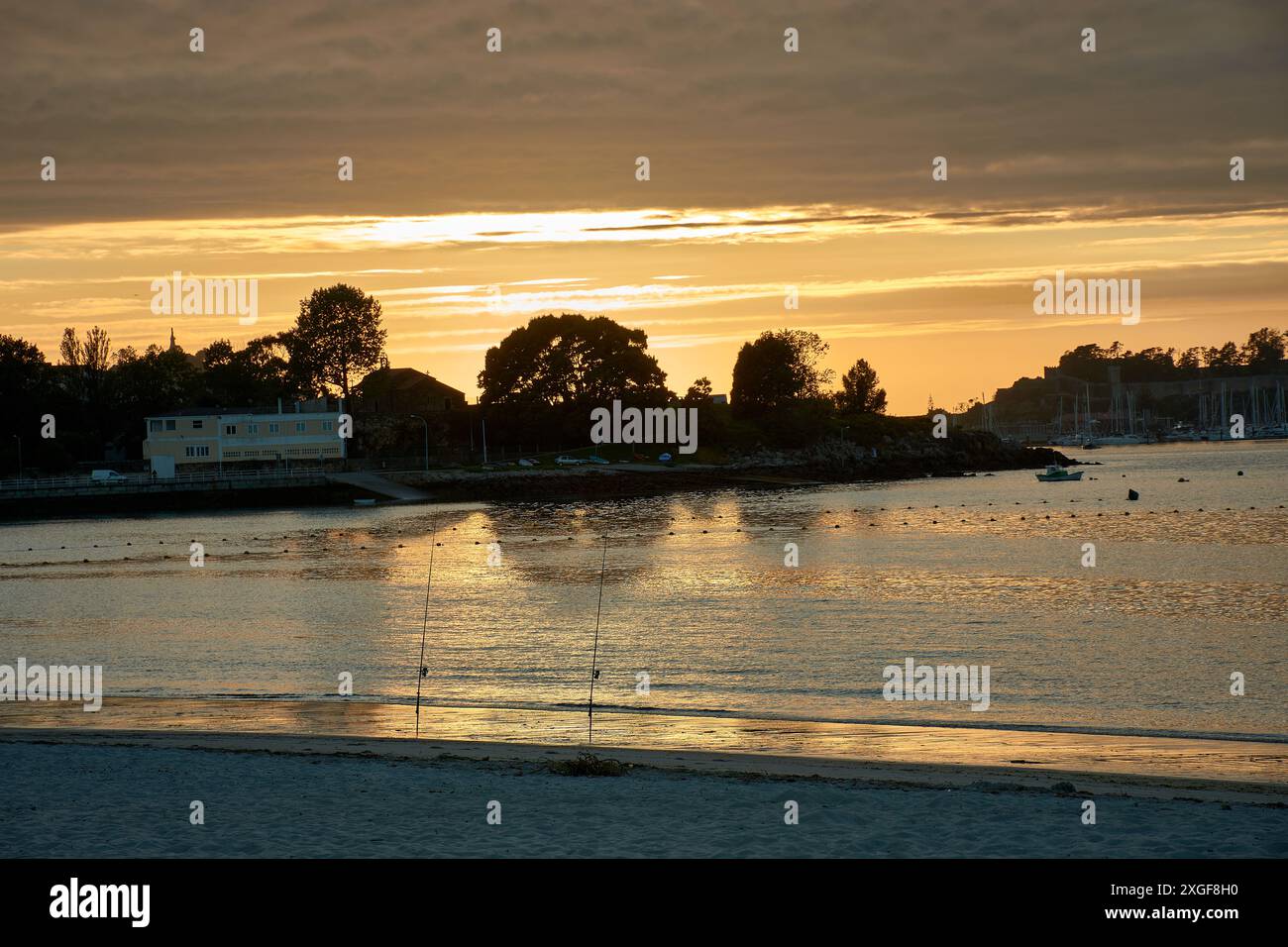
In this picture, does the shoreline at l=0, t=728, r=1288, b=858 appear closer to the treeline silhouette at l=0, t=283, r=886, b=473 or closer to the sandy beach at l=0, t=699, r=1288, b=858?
the sandy beach at l=0, t=699, r=1288, b=858

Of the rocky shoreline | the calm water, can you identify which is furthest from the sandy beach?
the rocky shoreline

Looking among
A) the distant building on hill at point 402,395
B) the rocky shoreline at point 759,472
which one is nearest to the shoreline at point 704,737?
the rocky shoreline at point 759,472

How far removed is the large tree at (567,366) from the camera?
519 ft

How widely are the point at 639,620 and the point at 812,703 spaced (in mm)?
15687

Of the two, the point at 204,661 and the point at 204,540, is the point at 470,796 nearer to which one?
the point at 204,661

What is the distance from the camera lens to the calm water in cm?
2614

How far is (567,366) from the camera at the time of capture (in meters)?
158

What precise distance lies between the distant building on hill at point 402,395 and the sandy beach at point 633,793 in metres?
144

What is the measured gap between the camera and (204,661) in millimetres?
31047

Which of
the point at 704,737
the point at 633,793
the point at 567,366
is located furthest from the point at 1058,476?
the point at 633,793

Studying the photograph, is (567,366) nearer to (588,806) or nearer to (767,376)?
(767,376)

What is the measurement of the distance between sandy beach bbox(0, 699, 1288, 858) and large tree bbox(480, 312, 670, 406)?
137251mm

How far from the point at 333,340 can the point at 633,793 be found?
534ft
